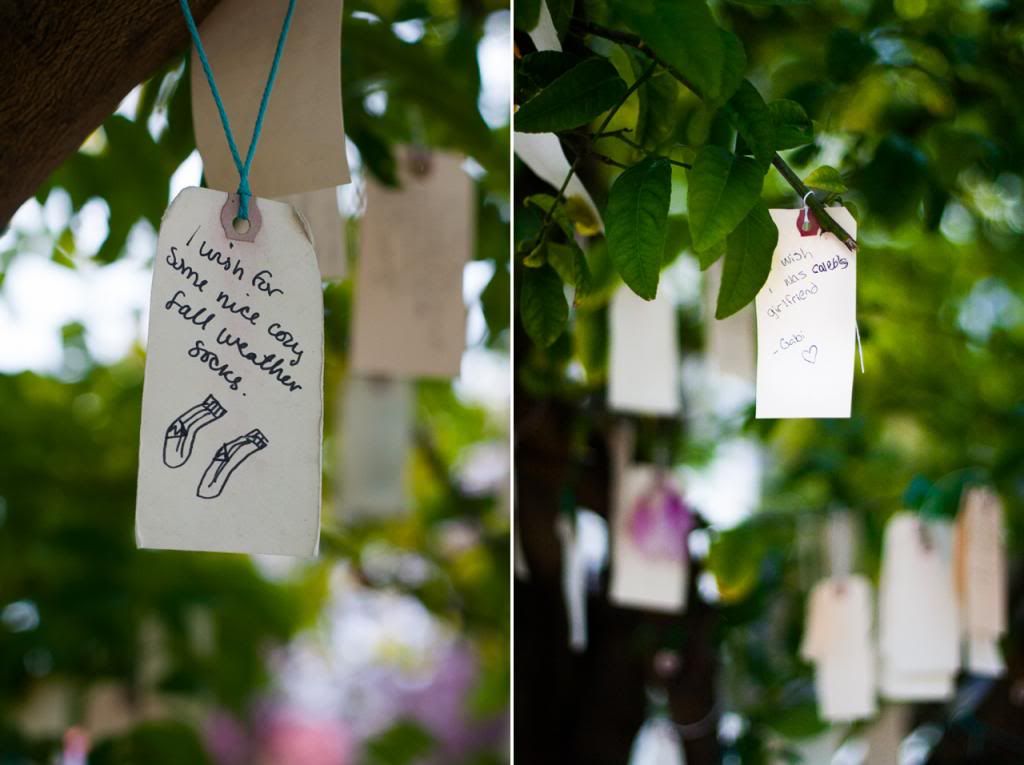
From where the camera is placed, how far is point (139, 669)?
77.0 inches

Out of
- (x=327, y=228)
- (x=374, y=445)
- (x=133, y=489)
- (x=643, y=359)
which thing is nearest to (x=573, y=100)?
(x=327, y=228)

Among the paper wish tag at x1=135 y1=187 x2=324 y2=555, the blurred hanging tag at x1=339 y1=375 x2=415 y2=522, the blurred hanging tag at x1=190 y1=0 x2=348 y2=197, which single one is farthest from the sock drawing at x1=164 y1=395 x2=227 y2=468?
the blurred hanging tag at x1=339 y1=375 x2=415 y2=522

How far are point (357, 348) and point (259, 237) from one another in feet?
1.83

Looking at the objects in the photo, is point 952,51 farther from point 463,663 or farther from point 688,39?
point 463,663

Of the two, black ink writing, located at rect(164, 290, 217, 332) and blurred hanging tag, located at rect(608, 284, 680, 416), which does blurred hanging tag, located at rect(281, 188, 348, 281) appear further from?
black ink writing, located at rect(164, 290, 217, 332)

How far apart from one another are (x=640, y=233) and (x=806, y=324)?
4.6 inches

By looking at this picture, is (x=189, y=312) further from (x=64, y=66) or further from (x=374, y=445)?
(x=374, y=445)

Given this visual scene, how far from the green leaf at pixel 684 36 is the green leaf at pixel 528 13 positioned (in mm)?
138

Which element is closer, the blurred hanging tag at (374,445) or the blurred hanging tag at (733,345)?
the blurred hanging tag at (733,345)

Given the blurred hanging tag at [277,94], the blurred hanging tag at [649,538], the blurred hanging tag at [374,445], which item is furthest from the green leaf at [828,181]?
the blurred hanging tag at [374,445]

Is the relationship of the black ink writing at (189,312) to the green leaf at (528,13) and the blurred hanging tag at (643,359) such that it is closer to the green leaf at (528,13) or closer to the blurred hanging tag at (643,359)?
the green leaf at (528,13)

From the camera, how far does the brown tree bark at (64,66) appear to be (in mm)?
556

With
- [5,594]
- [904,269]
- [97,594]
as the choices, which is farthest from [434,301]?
[5,594]

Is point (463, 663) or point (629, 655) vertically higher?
point (629, 655)
